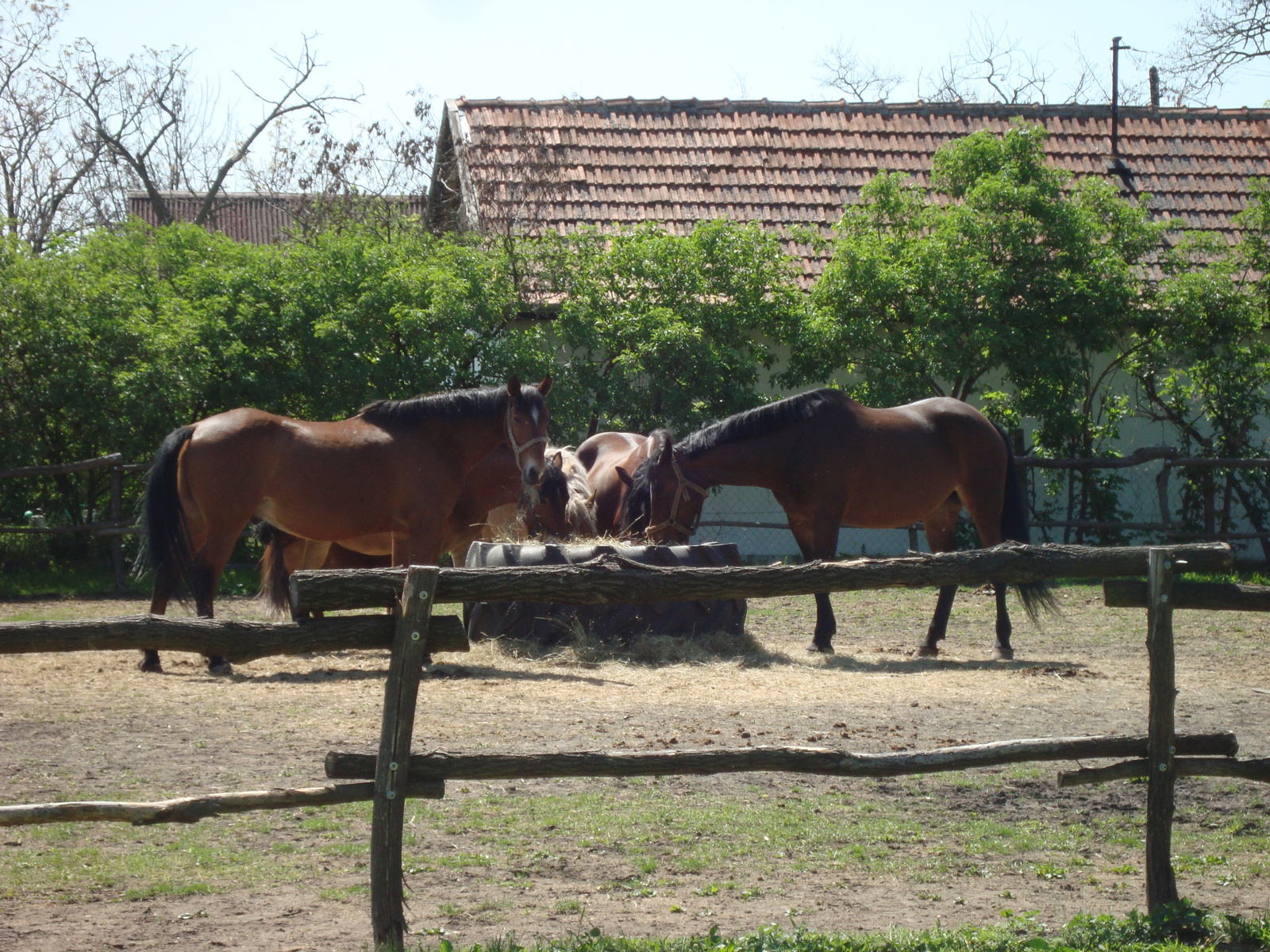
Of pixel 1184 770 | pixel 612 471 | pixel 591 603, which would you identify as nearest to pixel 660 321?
pixel 612 471

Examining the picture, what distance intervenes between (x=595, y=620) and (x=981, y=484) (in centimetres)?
352

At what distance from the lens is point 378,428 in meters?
8.65

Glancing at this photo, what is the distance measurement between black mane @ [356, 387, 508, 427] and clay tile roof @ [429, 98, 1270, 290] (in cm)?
776

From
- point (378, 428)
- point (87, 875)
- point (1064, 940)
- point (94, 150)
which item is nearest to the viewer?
point (1064, 940)

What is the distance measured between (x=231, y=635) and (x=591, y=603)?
1.17 meters

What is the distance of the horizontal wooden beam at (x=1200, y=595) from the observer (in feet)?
13.3

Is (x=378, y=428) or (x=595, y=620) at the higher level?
(x=378, y=428)

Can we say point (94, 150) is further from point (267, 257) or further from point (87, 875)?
point (87, 875)

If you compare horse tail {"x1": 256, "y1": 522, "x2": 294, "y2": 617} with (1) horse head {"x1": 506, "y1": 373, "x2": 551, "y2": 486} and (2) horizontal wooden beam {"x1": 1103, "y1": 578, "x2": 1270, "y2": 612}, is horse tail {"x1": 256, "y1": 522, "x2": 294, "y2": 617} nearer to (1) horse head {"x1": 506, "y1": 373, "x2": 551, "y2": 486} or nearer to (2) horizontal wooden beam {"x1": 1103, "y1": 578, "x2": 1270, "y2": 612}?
(1) horse head {"x1": 506, "y1": 373, "x2": 551, "y2": 486}

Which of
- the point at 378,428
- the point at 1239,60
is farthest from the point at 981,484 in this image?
the point at 1239,60

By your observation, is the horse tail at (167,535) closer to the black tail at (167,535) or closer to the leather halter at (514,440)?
the black tail at (167,535)

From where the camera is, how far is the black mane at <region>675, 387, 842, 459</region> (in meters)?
9.26

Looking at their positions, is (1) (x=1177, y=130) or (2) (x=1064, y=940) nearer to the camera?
(2) (x=1064, y=940)

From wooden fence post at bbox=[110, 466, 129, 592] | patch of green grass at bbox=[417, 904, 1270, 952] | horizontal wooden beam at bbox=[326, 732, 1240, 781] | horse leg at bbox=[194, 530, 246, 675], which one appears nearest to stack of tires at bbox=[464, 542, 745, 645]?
horse leg at bbox=[194, 530, 246, 675]
